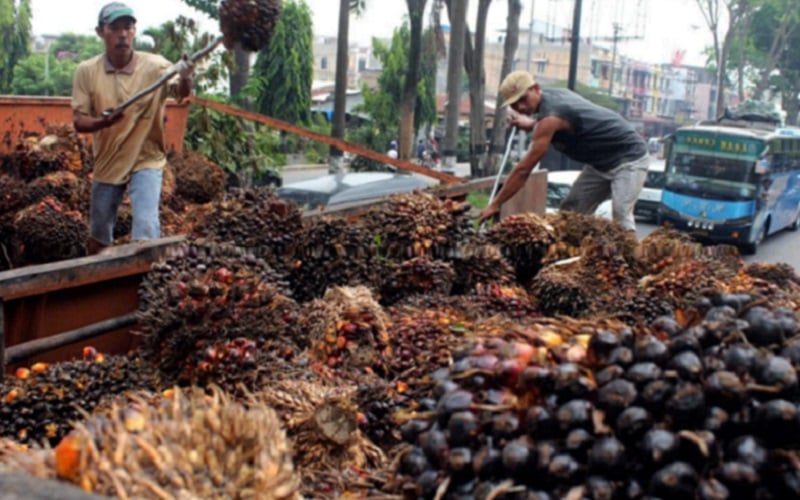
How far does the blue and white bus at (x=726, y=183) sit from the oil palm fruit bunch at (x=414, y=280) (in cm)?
1905

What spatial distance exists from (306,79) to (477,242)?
31.9 meters

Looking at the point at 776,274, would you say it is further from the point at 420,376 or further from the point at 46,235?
the point at 46,235

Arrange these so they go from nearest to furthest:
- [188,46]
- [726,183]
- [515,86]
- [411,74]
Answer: [515,86]
[188,46]
[726,183]
[411,74]

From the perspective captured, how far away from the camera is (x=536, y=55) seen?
3634 inches

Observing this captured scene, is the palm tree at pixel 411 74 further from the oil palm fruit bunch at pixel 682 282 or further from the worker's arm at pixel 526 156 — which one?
the oil palm fruit bunch at pixel 682 282

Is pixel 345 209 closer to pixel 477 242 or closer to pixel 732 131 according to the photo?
pixel 477 242

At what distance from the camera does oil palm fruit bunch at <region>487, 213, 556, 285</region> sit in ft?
19.9

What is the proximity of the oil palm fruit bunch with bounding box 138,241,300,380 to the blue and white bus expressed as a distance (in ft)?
67.4

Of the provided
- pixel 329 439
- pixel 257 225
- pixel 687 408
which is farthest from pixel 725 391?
pixel 257 225

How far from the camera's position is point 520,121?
7270 millimetres

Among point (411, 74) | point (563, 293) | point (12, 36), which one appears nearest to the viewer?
point (563, 293)

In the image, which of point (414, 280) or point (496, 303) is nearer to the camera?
point (496, 303)

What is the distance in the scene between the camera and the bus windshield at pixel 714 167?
23.1 metres

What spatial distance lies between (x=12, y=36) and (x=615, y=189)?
46751 mm
